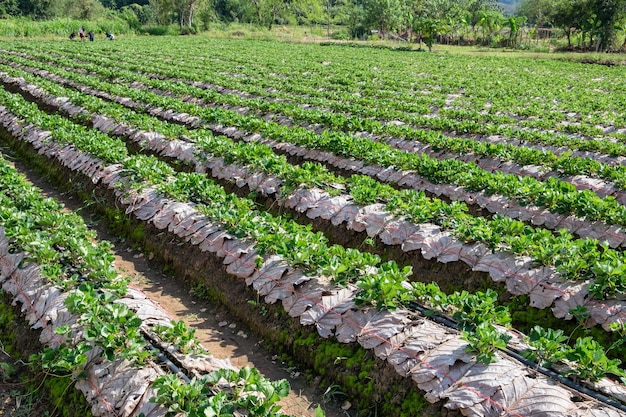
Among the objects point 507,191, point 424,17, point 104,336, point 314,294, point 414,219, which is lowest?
point 314,294

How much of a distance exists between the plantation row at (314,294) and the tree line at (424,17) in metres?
48.7

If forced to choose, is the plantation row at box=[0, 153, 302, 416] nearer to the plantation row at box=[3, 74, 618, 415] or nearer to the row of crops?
the row of crops

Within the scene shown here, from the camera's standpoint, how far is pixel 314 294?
6711 mm

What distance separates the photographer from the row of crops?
5.30m

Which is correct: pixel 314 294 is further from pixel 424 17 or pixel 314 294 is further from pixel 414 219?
pixel 424 17

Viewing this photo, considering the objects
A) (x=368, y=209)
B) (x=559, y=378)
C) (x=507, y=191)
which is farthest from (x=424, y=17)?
(x=559, y=378)

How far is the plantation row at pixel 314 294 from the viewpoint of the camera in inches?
194

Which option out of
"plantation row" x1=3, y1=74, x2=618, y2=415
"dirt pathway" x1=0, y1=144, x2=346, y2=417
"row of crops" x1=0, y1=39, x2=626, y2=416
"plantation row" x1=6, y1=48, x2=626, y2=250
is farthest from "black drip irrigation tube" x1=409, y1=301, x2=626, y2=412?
"plantation row" x1=6, y1=48, x2=626, y2=250

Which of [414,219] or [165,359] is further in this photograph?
[414,219]

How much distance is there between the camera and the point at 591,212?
8891mm

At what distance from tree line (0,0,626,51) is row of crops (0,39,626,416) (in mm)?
33764

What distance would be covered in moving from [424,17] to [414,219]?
64.7 m

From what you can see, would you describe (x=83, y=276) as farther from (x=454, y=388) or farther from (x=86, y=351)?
(x=454, y=388)

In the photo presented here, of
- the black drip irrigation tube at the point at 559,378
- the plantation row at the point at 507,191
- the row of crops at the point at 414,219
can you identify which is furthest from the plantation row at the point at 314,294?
the plantation row at the point at 507,191
